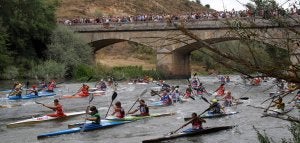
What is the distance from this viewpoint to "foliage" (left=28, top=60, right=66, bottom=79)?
45.6 m

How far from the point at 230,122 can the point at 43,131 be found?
789 centimetres

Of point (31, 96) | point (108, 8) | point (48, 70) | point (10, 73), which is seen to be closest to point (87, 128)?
point (31, 96)

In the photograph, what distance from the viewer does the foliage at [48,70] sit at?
45562 mm

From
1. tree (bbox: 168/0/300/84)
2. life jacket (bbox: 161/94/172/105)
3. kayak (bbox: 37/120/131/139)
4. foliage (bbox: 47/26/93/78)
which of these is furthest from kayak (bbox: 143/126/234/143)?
foliage (bbox: 47/26/93/78)

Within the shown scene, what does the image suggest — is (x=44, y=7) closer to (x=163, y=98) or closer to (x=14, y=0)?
(x=14, y=0)

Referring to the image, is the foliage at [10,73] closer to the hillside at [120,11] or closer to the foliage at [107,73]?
the foliage at [107,73]

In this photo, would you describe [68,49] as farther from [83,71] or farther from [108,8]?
[108,8]

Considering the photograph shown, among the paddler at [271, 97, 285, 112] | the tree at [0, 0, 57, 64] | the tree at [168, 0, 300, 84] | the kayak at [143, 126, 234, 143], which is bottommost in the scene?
the kayak at [143, 126, 234, 143]

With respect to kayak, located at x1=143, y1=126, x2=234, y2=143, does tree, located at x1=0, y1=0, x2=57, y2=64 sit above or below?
above

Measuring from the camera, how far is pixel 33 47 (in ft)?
164

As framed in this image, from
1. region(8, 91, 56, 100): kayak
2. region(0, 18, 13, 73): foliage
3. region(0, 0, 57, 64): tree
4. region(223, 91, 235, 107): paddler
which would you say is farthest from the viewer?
region(0, 0, 57, 64): tree

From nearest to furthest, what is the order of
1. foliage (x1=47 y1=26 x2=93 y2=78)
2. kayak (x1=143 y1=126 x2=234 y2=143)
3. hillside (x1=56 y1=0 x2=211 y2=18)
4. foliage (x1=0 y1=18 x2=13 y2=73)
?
kayak (x1=143 y1=126 x2=234 y2=143) → foliage (x1=0 y1=18 x2=13 y2=73) → foliage (x1=47 y1=26 x2=93 y2=78) → hillside (x1=56 y1=0 x2=211 y2=18)

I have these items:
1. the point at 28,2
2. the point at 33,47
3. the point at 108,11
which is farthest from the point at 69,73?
the point at 108,11

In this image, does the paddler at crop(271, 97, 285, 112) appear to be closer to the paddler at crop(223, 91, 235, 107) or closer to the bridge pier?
the paddler at crop(223, 91, 235, 107)
